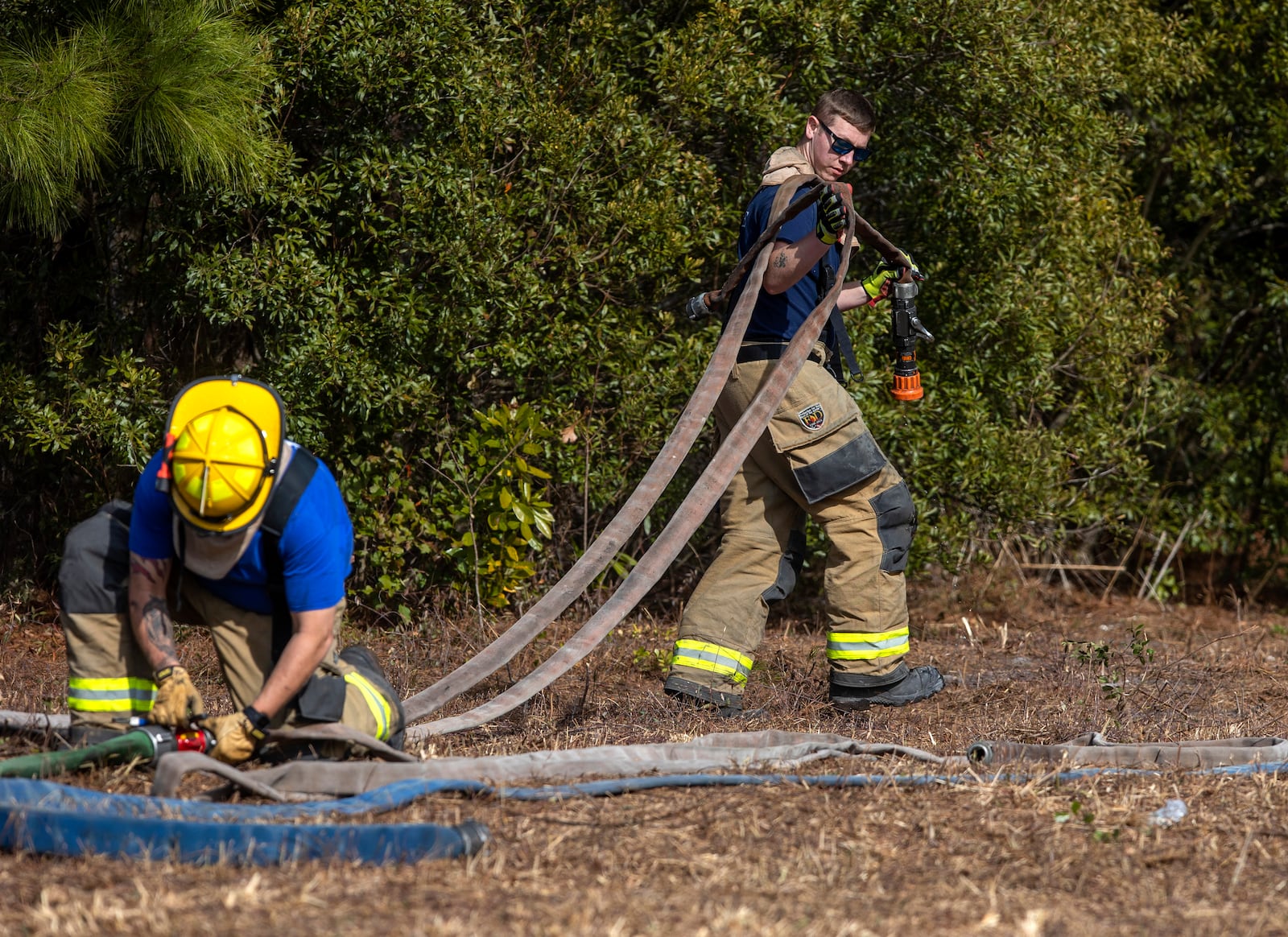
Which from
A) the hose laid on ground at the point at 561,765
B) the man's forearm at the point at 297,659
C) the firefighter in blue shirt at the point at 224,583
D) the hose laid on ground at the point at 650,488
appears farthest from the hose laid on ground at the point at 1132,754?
the man's forearm at the point at 297,659

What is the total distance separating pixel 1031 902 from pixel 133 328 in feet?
15.5

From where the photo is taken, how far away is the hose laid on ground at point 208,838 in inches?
112

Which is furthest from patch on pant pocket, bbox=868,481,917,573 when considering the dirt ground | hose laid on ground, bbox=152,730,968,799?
hose laid on ground, bbox=152,730,968,799

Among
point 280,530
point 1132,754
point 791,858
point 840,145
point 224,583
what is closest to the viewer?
point 791,858

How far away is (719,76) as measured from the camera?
612 centimetres

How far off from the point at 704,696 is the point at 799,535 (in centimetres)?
69

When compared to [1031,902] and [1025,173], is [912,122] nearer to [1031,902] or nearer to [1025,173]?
[1025,173]

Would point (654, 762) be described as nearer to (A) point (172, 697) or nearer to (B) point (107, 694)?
(A) point (172, 697)

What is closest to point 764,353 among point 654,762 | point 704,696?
point 704,696

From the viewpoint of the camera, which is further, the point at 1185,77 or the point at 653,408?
the point at 1185,77

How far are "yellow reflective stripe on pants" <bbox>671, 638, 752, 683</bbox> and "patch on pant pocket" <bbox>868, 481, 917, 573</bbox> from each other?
23.7 inches

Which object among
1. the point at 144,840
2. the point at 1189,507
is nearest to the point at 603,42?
the point at 144,840

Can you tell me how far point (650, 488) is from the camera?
4449mm

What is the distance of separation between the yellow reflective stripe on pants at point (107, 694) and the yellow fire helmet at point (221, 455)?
583 mm
